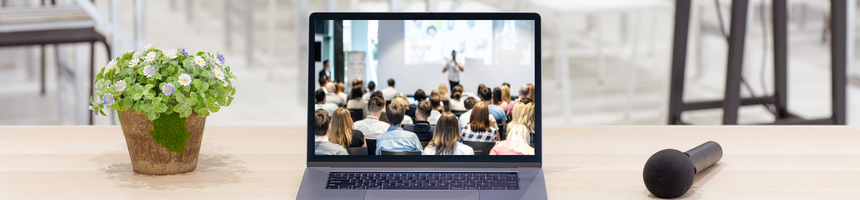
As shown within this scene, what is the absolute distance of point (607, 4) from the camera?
2.15 m

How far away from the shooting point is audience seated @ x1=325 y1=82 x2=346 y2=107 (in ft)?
2.50

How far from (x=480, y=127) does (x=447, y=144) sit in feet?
0.14

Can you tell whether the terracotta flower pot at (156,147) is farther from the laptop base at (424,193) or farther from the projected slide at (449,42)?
the projected slide at (449,42)

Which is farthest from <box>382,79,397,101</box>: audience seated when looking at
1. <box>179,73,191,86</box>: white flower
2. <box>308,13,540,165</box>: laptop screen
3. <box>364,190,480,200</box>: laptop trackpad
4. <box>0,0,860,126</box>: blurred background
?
<box>0,0,860,126</box>: blurred background

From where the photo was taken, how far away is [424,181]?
74 centimetres

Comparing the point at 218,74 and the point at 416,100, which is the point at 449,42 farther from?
the point at 218,74

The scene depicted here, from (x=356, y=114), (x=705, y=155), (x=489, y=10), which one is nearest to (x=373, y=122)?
(x=356, y=114)

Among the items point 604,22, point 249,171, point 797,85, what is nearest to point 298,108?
point 604,22

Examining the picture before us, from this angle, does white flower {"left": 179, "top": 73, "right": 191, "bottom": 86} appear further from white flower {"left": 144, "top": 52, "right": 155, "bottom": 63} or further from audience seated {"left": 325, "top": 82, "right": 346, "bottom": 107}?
audience seated {"left": 325, "top": 82, "right": 346, "bottom": 107}

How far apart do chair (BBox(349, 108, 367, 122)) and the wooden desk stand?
0.10m

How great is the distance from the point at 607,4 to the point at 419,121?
5.03 feet

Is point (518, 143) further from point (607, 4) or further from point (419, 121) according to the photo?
point (607, 4)

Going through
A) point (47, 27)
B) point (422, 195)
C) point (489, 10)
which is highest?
point (489, 10)

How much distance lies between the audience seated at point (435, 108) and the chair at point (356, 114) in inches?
3.0
